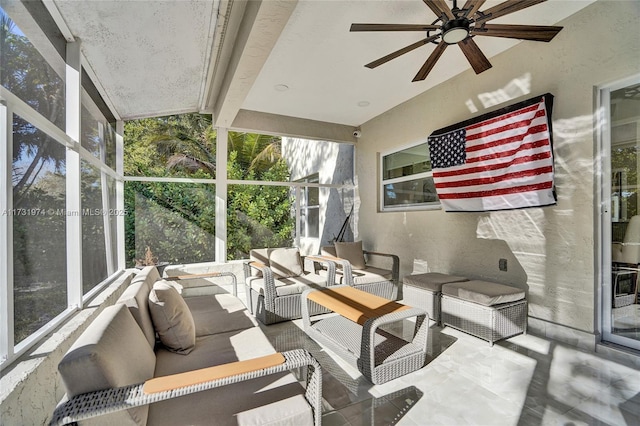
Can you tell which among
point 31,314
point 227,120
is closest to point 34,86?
point 31,314

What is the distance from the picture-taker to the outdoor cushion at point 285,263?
443 centimetres

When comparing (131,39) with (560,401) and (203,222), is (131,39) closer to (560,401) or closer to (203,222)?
(203,222)

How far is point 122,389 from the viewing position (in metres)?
1.21

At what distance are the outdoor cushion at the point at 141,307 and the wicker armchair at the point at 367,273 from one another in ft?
8.73

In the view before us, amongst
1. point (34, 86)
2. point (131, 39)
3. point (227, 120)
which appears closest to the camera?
point (34, 86)

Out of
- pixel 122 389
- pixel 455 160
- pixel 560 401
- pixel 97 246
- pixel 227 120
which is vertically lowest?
pixel 560 401

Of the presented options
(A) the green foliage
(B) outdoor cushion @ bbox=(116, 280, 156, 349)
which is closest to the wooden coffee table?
(B) outdoor cushion @ bbox=(116, 280, 156, 349)

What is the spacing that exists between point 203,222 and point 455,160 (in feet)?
14.0

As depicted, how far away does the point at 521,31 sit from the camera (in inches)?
101

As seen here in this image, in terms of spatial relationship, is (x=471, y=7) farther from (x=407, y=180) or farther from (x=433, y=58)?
(x=407, y=180)

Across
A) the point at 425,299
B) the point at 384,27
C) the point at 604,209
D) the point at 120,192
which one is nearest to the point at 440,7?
the point at 384,27

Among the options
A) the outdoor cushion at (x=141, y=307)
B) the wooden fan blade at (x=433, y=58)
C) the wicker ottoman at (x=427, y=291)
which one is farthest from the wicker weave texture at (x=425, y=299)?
the outdoor cushion at (x=141, y=307)

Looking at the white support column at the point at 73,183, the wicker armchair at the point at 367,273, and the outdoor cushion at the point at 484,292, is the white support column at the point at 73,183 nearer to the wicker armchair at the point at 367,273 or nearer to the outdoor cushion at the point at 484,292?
the wicker armchair at the point at 367,273

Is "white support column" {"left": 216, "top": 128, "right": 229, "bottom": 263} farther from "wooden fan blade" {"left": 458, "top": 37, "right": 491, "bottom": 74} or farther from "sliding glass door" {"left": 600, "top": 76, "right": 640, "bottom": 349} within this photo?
"sliding glass door" {"left": 600, "top": 76, "right": 640, "bottom": 349}
